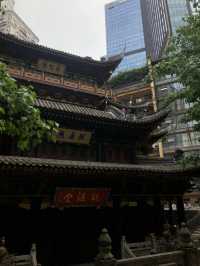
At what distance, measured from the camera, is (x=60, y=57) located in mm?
17750

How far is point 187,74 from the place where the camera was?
31.8 ft

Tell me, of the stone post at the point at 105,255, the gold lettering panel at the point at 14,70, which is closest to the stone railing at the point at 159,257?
the stone post at the point at 105,255

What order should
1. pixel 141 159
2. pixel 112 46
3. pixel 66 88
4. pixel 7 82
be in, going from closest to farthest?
pixel 7 82
pixel 141 159
pixel 66 88
pixel 112 46

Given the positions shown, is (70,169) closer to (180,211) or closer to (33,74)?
(180,211)

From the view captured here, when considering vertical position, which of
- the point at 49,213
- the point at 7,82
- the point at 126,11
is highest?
the point at 126,11

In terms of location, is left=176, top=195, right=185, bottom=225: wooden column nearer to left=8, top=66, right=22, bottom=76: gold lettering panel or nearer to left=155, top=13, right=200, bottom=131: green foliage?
left=155, top=13, right=200, bottom=131: green foliage

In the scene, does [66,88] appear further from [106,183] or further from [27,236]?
[27,236]

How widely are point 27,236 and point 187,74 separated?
8094 millimetres

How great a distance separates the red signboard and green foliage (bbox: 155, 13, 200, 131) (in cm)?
447

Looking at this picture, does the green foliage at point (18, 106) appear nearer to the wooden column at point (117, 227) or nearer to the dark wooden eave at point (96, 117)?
the dark wooden eave at point (96, 117)

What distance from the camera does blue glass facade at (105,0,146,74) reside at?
9656 centimetres

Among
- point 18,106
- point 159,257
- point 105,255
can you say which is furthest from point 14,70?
point 159,257

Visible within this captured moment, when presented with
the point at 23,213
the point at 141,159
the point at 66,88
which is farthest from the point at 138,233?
the point at 66,88

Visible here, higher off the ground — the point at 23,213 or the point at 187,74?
the point at 187,74
